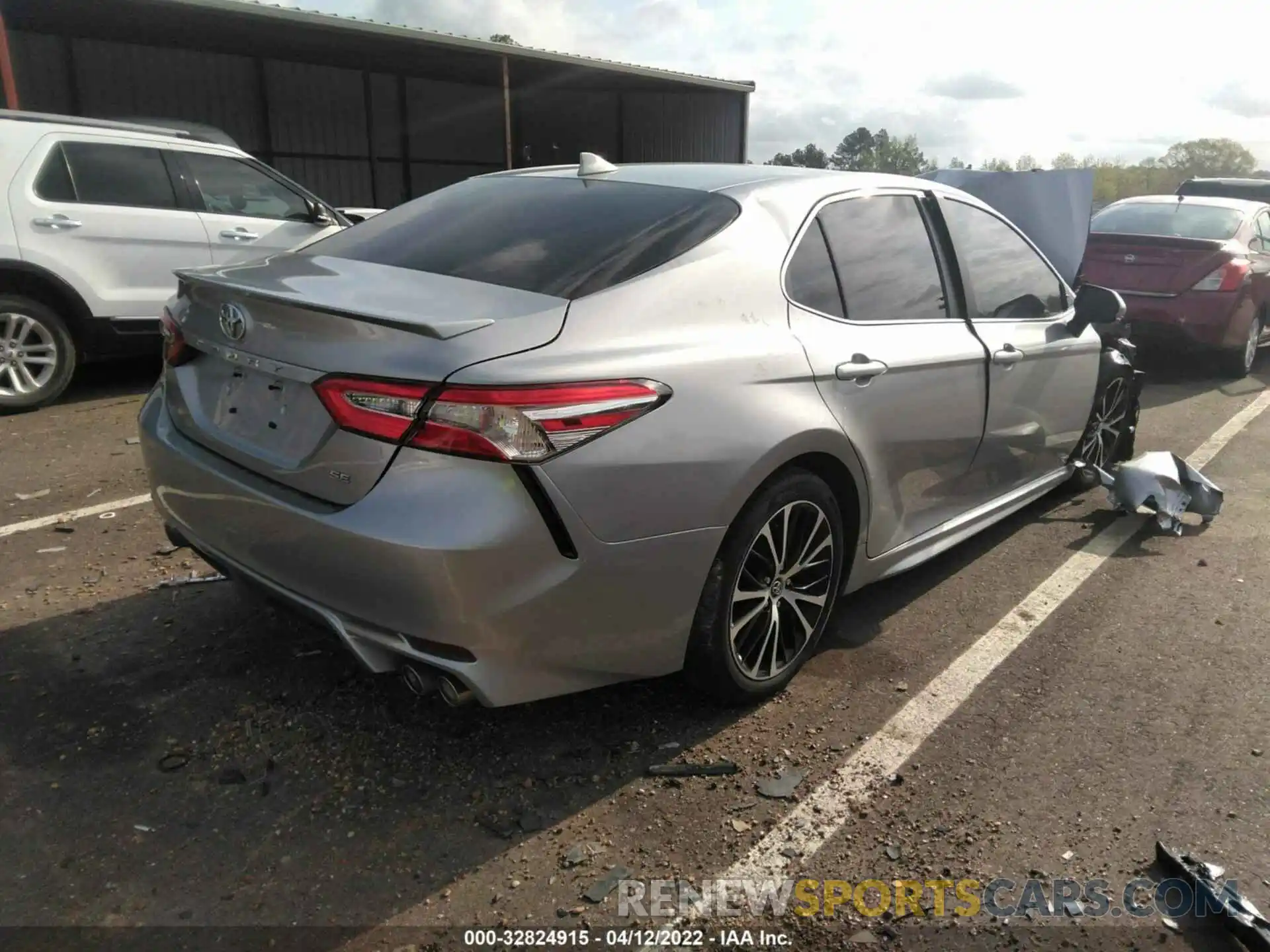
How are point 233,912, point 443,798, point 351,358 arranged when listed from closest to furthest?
point 233,912, point 351,358, point 443,798

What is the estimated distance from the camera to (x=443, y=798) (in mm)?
2545

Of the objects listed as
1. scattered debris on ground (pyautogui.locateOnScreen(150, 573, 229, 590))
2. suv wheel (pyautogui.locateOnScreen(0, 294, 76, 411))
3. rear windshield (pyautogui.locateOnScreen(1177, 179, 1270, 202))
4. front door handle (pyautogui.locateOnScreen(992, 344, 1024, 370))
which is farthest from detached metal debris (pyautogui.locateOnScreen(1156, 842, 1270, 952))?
rear windshield (pyautogui.locateOnScreen(1177, 179, 1270, 202))

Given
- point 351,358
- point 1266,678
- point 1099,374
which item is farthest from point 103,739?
point 1099,374

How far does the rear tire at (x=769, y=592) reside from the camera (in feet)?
8.89

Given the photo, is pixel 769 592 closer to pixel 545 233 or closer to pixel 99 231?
pixel 545 233

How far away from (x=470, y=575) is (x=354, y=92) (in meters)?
20.8

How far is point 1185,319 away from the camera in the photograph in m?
8.28

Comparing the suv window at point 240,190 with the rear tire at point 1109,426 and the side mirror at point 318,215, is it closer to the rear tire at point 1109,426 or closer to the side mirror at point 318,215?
the side mirror at point 318,215

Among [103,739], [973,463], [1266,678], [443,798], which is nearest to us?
[443,798]

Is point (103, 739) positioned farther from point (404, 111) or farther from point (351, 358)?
point (404, 111)

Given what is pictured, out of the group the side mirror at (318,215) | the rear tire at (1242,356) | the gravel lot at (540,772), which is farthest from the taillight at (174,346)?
the rear tire at (1242,356)

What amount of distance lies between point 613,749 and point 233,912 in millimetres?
1060

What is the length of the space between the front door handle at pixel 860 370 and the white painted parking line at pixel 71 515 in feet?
11.3

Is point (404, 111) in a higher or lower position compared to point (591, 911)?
higher
